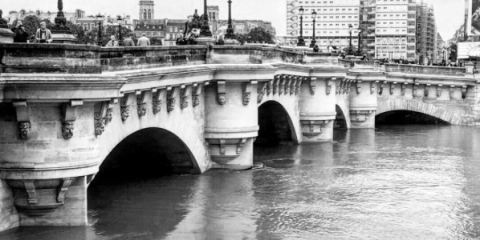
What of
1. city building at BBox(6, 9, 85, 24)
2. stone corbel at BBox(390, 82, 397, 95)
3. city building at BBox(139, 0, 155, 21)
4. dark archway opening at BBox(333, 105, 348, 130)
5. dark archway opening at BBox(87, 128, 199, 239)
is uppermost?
city building at BBox(139, 0, 155, 21)

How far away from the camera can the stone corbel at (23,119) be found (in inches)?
678

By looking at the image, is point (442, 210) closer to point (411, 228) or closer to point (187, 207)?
point (411, 228)

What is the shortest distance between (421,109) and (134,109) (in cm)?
3860

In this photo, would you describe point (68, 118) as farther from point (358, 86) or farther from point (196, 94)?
point (358, 86)

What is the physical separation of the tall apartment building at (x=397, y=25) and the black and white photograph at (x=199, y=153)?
151 metres

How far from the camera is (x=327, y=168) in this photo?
33844 mm

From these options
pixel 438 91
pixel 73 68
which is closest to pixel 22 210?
pixel 73 68

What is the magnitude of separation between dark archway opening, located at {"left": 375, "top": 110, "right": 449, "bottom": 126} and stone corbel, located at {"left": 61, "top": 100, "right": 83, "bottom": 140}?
4398cm

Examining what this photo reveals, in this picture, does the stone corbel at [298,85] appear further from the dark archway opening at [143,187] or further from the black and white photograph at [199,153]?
the dark archway opening at [143,187]

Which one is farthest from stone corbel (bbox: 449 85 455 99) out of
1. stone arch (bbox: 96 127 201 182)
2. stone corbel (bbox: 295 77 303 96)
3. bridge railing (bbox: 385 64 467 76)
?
stone arch (bbox: 96 127 201 182)

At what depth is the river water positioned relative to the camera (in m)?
21.3

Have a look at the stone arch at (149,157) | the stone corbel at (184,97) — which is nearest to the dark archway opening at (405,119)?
the stone arch at (149,157)

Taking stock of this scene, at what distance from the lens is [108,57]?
20.6 metres

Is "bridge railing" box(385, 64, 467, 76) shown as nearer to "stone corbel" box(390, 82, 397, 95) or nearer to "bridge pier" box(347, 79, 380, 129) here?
"stone corbel" box(390, 82, 397, 95)
